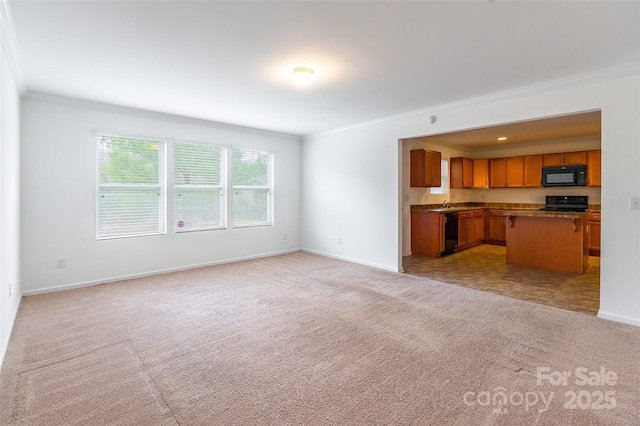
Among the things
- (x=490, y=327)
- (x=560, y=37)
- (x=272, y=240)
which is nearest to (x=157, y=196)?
(x=272, y=240)

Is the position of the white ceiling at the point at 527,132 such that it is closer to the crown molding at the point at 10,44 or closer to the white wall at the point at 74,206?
the white wall at the point at 74,206

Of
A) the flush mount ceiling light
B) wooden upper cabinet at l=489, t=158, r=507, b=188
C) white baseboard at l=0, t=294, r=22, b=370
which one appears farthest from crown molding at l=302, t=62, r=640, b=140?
white baseboard at l=0, t=294, r=22, b=370

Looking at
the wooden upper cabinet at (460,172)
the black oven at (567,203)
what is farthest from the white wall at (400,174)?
the black oven at (567,203)

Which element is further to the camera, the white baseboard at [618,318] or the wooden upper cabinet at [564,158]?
the wooden upper cabinet at [564,158]

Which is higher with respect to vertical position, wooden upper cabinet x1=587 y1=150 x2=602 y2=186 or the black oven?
wooden upper cabinet x1=587 y1=150 x2=602 y2=186

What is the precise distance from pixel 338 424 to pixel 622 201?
3545 mm

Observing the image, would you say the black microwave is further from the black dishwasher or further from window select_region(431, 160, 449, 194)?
the black dishwasher

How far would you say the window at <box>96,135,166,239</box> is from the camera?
464 cm

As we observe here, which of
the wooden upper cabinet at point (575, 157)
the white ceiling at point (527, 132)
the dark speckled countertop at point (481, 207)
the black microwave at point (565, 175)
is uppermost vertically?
the white ceiling at point (527, 132)

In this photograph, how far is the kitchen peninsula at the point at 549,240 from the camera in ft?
16.7

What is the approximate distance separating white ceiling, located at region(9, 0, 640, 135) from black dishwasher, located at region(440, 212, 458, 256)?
126 inches

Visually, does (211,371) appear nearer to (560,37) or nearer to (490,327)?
(490,327)

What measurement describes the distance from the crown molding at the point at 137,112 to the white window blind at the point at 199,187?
399mm

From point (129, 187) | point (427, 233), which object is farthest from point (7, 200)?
point (427, 233)
